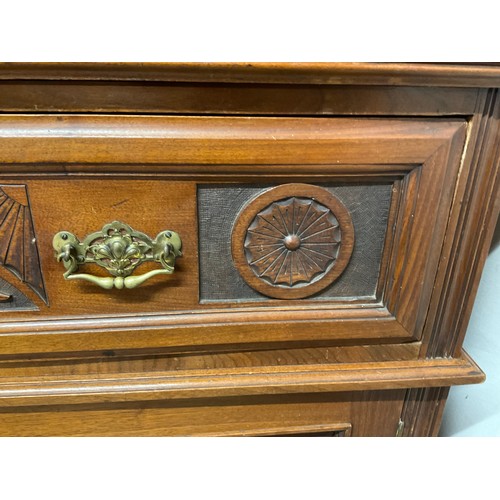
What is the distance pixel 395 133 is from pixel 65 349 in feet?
1.15

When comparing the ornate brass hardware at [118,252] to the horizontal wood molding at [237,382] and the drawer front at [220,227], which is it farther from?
the horizontal wood molding at [237,382]

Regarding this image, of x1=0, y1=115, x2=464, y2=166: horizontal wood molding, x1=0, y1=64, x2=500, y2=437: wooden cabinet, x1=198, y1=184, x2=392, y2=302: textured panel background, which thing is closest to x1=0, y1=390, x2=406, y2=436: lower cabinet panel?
x1=0, y1=64, x2=500, y2=437: wooden cabinet

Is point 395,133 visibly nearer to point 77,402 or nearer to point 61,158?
point 61,158

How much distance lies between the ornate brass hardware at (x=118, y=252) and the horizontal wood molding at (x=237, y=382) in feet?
0.37

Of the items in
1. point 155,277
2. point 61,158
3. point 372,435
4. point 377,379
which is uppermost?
point 61,158

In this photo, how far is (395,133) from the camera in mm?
361

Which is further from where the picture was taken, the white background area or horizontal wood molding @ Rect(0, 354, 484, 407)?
the white background area

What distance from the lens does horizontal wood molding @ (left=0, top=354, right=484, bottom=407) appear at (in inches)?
17.0

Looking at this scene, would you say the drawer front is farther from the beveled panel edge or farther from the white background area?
the white background area

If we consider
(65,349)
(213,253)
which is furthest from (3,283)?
(213,253)

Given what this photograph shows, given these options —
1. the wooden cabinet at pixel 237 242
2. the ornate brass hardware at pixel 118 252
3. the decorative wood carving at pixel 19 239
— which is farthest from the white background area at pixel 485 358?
the decorative wood carving at pixel 19 239

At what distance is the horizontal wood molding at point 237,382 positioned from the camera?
0.43 meters

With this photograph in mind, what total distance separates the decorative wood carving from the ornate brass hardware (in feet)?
0.08

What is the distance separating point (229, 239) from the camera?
15.6 inches
